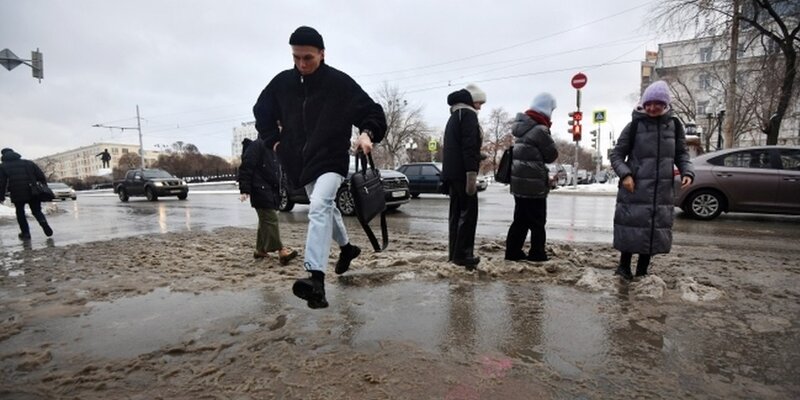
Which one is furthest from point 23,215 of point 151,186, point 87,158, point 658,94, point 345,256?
point 87,158

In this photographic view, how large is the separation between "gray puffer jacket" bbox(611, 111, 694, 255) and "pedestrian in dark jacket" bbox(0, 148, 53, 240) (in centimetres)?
989

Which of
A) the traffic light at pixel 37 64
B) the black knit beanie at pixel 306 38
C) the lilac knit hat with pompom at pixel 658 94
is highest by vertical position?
the traffic light at pixel 37 64

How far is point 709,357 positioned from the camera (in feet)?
7.68

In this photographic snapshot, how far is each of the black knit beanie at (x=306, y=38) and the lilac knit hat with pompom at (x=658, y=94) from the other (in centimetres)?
279

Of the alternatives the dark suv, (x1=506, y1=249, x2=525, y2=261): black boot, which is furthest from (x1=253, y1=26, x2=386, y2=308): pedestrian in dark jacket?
the dark suv

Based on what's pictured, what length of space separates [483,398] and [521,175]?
287 cm

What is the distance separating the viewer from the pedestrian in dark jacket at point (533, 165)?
4.35 m

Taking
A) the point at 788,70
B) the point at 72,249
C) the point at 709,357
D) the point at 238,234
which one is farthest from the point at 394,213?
the point at 788,70

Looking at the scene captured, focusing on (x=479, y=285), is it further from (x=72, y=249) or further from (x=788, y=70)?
(x=788, y=70)

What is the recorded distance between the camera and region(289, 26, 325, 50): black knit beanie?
9.73ft

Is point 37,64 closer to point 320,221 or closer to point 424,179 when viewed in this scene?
point 424,179

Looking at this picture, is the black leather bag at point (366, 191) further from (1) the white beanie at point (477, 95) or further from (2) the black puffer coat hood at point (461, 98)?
(1) the white beanie at point (477, 95)

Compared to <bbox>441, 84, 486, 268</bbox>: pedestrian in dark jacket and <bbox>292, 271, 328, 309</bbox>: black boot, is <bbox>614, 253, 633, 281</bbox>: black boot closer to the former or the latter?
<bbox>441, 84, 486, 268</bbox>: pedestrian in dark jacket

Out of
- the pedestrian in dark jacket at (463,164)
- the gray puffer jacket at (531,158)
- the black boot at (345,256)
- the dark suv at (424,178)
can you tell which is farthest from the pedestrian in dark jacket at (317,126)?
the dark suv at (424,178)
